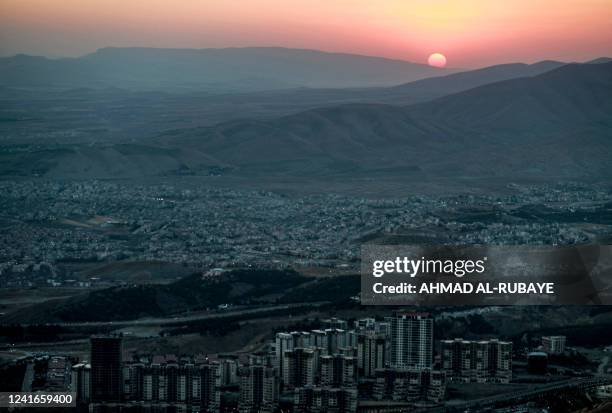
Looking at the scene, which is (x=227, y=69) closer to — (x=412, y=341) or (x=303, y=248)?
(x=303, y=248)

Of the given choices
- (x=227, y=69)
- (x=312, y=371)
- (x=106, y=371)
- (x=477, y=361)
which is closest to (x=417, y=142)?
(x=477, y=361)

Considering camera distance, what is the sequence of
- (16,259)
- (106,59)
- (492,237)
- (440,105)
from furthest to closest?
(106,59), (440,105), (492,237), (16,259)

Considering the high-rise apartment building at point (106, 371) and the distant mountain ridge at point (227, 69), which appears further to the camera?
the distant mountain ridge at point (227, 69)

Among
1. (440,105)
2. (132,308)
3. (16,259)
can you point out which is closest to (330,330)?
(132,308)

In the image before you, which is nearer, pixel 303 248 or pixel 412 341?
pixel 412 341

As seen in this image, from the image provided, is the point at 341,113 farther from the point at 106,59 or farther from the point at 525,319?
the point at 525,319

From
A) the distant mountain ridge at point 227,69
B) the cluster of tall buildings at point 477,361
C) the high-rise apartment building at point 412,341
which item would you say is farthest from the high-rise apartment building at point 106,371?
the distant mountain ridge at point 227,69

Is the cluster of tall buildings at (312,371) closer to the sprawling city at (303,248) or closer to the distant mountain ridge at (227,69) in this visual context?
the sprawling city at (303,248)
